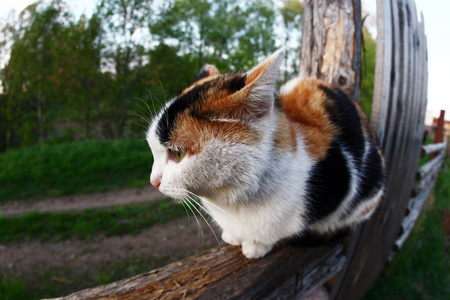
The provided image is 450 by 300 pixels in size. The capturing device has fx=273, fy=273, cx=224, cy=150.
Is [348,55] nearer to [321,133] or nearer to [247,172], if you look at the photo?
[321,133]

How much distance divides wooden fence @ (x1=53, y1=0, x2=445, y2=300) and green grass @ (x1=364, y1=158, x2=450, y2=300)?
1.28 feet

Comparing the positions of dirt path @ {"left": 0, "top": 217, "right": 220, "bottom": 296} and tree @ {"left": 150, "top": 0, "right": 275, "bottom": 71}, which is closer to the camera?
dirt path @ {"left": 0, "top": 217, "right": 220, "bottom": 296}

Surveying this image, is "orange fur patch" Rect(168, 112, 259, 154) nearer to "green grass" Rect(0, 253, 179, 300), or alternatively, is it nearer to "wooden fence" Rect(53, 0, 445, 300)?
"wooden fence" Rect(53, 0, 445, 300)

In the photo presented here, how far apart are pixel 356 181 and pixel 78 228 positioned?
4.10m

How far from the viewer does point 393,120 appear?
2.25 m

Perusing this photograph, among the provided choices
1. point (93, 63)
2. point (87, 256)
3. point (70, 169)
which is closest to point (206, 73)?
point (87, 256)

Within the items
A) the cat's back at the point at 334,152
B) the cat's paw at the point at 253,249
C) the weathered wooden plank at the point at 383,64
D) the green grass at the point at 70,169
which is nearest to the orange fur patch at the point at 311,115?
the cat's back at the point at 334,152

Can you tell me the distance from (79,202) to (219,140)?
4.74 m

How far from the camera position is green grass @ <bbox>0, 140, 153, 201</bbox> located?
5.12 meters

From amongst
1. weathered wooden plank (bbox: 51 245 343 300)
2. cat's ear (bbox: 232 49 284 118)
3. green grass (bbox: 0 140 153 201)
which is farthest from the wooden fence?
green grass (bbox: 0 140 153 201)

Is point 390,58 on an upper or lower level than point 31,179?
upper

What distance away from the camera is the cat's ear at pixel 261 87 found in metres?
0.94

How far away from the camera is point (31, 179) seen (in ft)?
17.5


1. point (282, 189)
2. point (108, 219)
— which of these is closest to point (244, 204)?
point (282, 189)
